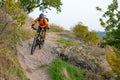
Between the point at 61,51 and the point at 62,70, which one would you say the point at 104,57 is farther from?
the point at 62,70

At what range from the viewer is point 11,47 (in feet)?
62.4

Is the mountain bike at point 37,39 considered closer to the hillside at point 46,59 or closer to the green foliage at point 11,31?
the hillside at point 46,59

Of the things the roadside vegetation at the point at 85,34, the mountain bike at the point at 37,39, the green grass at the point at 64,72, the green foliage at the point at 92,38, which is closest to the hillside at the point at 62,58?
the green grass at the point at 64,72

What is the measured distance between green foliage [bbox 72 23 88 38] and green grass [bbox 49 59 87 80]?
10.8 metres

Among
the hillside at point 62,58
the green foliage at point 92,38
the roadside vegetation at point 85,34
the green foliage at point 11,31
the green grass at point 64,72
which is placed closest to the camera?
the green foliage at point 11,31

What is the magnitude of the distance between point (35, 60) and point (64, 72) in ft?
5.76

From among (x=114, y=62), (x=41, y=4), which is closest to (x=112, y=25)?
(x=114, y=62)

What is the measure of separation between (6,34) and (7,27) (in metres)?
0.34

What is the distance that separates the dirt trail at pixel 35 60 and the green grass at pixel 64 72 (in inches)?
13.6

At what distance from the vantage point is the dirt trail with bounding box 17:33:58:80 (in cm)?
1961

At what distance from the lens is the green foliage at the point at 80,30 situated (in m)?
33.0

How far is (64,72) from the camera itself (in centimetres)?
2047

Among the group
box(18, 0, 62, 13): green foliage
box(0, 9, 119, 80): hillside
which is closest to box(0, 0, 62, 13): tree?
box(18, 0, 62, 13): green foliage

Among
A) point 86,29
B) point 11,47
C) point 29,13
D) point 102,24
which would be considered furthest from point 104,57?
point 29,13
